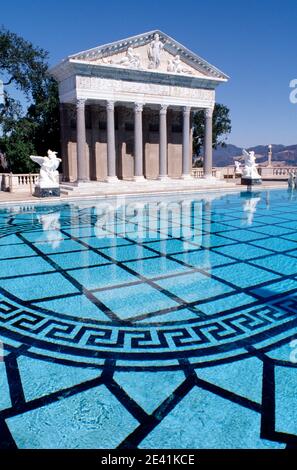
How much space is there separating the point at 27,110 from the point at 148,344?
26.7 metres

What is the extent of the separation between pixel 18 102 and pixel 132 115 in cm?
823

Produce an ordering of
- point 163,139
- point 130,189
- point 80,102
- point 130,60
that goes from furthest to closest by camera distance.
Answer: point 163,139, point 130,189, point 130,60, point 80,102

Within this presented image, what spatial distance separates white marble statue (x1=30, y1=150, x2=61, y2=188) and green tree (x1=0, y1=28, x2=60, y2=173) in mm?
7432

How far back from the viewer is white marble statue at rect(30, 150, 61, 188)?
61.8 feet

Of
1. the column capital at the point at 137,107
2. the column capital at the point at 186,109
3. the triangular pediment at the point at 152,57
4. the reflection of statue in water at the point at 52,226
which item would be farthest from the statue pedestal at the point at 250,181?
the reflection of statue in water at the point at 52,226

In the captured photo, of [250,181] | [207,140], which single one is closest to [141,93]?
[207,140]

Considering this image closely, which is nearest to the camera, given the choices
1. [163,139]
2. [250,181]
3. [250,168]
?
[163,139]

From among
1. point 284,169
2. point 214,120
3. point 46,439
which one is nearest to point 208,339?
point 46,439

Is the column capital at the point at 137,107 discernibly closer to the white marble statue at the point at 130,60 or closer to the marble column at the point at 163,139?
the marble column at the point at 163,139

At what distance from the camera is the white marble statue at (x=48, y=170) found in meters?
18.8

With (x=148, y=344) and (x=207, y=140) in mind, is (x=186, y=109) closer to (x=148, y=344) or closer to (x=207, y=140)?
(x=207, y=140)

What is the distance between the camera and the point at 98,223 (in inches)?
527

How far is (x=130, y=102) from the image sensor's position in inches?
944

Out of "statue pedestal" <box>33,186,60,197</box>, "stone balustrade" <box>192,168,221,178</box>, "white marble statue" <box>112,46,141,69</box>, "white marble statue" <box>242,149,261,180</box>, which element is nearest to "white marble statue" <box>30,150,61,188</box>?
"statue pedestal" <box>33,186,60,197</box>
